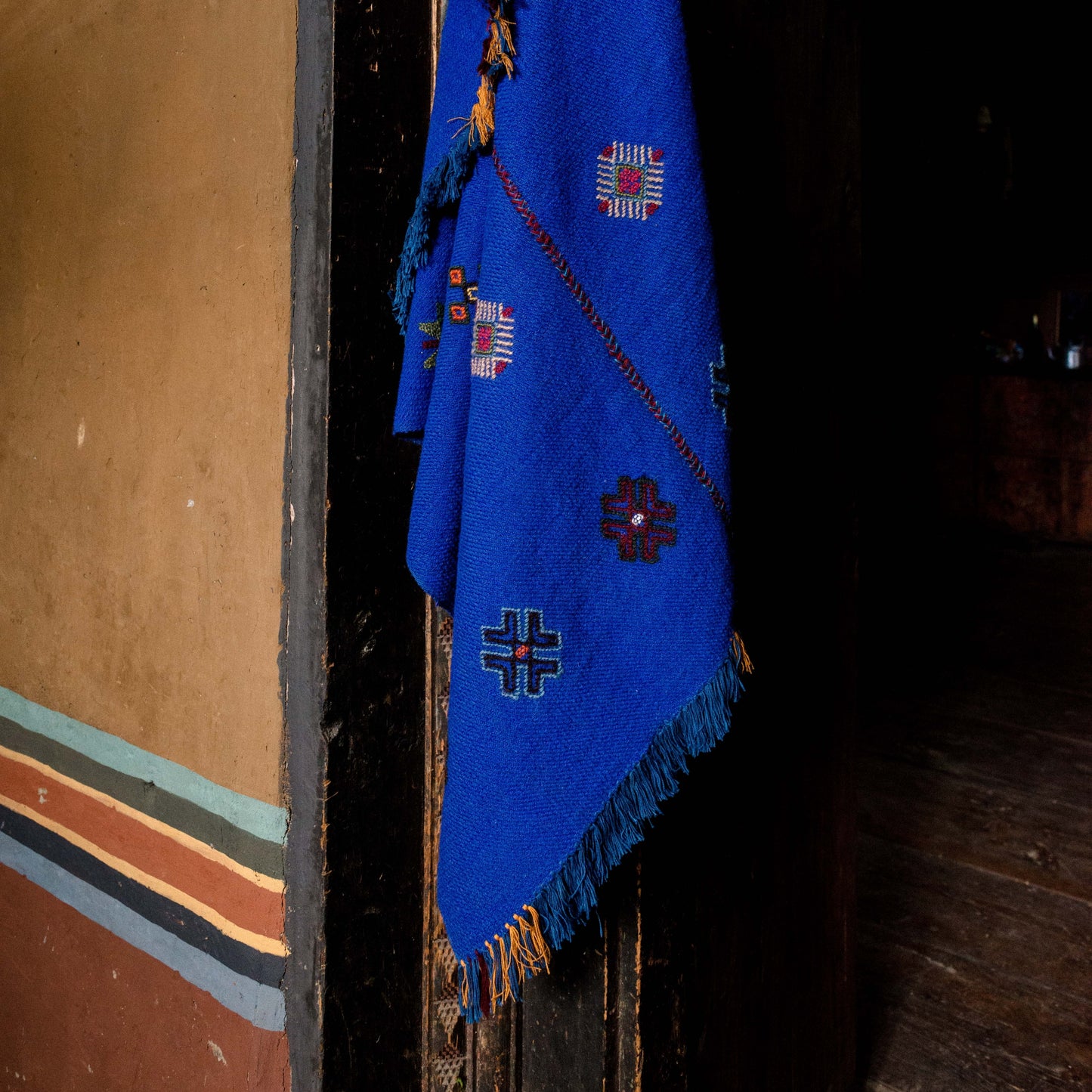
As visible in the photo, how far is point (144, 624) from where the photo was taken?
138 centimetres

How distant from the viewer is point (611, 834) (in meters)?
0.82


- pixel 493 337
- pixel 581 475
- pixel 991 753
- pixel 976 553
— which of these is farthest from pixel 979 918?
pixel 976 553

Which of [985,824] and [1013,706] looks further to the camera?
[1013,706]

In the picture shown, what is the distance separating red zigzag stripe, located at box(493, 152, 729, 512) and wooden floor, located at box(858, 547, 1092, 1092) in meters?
1.28

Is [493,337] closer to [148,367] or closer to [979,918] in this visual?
[148,367]

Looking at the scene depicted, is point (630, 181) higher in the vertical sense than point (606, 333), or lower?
higher

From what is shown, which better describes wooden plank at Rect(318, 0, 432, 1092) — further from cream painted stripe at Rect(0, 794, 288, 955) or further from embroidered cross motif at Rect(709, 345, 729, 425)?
embroidered cross motif at Rect(709, 345, 729, 425)

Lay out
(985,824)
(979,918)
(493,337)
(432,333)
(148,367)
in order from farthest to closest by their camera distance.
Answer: (985,824)
(979,918)
(148,367)
(432,333)
(493,337)

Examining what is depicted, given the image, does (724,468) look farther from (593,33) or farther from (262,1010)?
(262,1010)

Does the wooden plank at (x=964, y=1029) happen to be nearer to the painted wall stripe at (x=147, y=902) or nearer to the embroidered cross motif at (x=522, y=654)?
the painted wall stripe at (x=147, y=902)

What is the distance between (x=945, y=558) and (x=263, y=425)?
5.55 metres

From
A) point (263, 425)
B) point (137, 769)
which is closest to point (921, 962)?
point (137, 769)

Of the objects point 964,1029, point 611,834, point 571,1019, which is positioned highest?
point 611,834

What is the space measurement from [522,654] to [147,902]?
90 cm
